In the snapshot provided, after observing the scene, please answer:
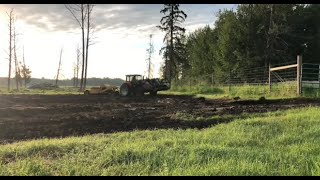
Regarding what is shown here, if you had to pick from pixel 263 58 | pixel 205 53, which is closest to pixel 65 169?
pixel 263 58

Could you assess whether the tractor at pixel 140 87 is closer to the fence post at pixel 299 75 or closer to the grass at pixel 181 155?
the fence post at pixel 299 75

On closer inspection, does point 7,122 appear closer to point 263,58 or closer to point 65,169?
point 65,169

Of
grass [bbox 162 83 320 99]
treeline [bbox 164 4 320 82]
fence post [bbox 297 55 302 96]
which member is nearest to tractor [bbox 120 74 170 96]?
grass [bbox 162 83 320 99]

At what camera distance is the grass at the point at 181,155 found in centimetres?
496

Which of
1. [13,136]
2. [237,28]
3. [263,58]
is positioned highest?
A: [237,28]

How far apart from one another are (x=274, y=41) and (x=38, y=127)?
28883mm

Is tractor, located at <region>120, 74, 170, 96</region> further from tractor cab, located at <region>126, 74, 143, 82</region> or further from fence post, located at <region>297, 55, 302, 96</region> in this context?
fence post, located at <region>297, 55, 302, 96</region>

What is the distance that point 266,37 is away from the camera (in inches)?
1433

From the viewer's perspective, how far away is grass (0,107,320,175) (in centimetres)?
496

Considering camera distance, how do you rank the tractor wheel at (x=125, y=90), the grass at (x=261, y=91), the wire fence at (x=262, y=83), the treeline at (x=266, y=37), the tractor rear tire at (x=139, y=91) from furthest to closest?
the treeline at (x=266, y=37) → the tractor rear tire at (x=139, y=91) → the tractor wheel at (x=125, y=90) → the wire fence at (x=262, y=83) → the grass at (x=261, y=91)

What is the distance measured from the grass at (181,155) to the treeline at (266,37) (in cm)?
2701

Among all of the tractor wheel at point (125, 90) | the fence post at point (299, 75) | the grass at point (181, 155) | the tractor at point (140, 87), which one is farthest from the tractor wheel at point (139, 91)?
the grass at point (181, 155)

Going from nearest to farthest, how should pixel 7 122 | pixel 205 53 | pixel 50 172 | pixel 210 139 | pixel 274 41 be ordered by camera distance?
pixel 50 172 → pixel 210 139 → pixel 7 122 → pixel 274 41 → pixel 205 53

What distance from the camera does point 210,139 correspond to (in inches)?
302
